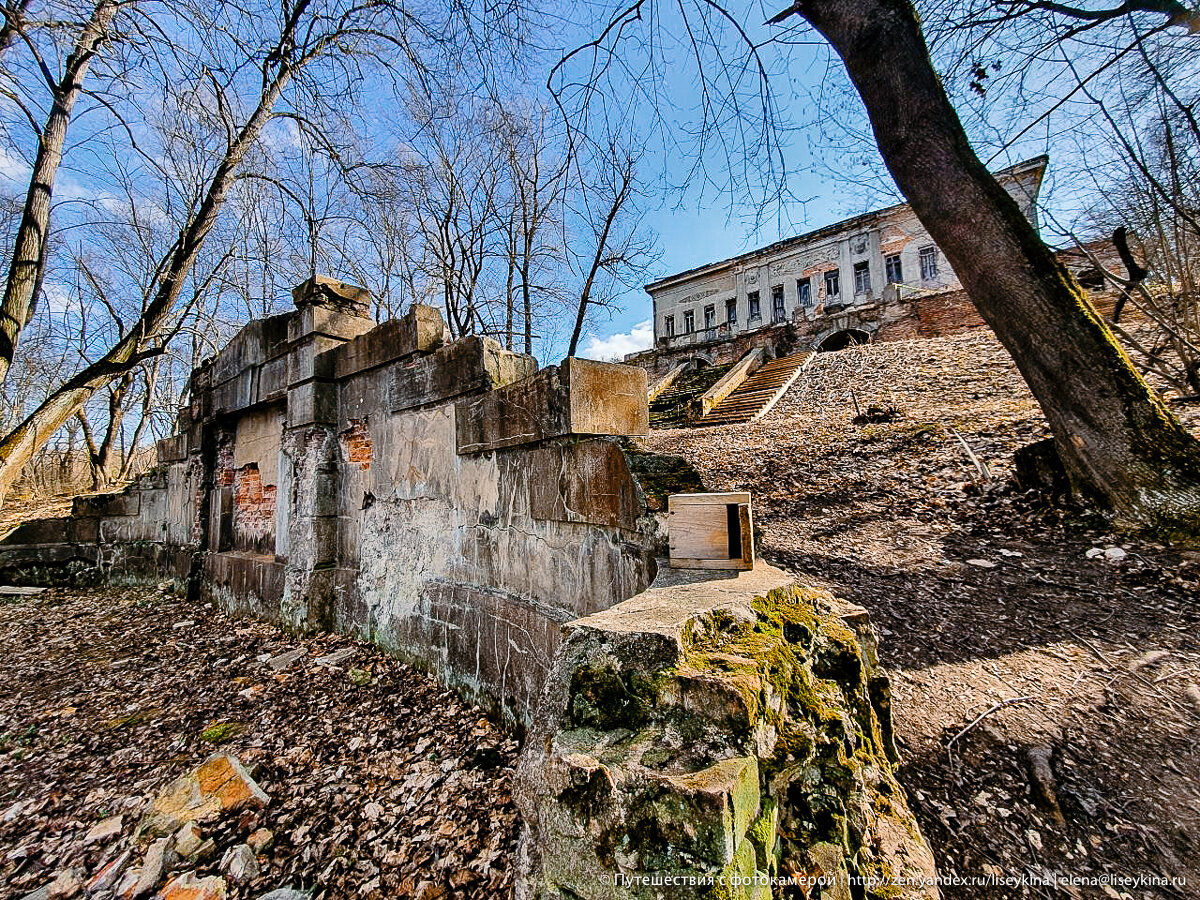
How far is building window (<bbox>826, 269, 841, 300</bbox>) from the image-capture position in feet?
85.7

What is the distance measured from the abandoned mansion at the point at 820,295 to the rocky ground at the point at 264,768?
37.7ft

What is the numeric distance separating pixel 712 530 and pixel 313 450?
12.8 feet

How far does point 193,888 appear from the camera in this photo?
1.94m

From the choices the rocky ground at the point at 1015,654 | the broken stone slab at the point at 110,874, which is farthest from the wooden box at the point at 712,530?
the broken stone slab at the point at 110,874

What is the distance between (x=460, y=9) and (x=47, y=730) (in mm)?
6518

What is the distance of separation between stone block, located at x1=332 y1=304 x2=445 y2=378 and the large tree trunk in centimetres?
441

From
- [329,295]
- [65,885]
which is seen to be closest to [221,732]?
[65,885]

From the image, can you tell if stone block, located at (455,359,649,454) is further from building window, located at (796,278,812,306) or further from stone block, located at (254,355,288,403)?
building window, located at (796,278,812,306)

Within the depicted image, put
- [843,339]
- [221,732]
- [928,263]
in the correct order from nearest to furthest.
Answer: [221,732]
[843,339]
[928,263]

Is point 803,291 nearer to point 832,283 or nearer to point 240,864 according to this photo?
point 832,283

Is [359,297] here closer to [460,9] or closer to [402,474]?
[402,474]

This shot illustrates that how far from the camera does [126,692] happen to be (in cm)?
371

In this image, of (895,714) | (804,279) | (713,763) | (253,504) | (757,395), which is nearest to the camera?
(713,763)

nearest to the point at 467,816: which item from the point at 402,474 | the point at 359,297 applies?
the point at 402,474
